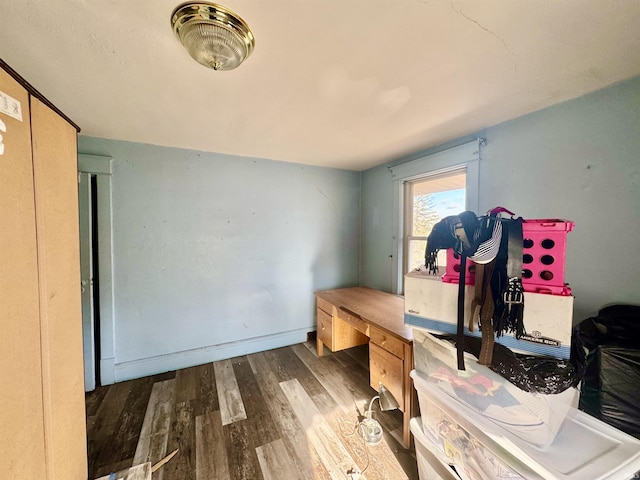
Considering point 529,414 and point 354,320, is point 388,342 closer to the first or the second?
point 354,320

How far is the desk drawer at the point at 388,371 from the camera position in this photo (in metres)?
1.52

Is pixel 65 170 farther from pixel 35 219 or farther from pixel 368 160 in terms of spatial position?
pixel 368 160

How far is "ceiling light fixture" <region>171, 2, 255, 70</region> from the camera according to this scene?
83cm

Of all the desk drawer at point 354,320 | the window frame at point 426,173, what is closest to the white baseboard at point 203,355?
the desk drawer at point 354,320

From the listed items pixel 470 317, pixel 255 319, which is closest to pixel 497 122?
pixel 470 317

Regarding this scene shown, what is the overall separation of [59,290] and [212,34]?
48.1 inches

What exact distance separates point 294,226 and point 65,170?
193cm

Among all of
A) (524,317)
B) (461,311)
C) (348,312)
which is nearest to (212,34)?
(461,311)

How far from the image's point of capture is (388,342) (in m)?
1.61

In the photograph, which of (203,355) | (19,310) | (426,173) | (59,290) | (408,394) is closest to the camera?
(19,310)

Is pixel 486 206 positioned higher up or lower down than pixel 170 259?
higher up

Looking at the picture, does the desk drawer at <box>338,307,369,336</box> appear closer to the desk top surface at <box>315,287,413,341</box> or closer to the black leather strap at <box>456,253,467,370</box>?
the desk top surface at <box>315,287,413,341</box>

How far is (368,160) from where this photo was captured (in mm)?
2648

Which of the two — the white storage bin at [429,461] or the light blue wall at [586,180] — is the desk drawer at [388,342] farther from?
the light blue wall at [586,180]
